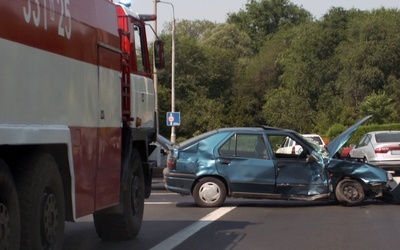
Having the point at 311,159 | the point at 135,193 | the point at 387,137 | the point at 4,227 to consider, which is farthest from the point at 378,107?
the point at 4,227

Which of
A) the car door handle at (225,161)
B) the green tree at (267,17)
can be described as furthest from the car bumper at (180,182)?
the green tree at (267,17)

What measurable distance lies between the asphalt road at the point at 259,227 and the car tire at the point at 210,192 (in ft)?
0.73

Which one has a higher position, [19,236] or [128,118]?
[128,118]

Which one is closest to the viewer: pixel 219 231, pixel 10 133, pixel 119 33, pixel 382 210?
pixel 10 133

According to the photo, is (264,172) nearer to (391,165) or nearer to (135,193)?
(135,193)

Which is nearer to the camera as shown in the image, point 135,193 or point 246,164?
point 135,193

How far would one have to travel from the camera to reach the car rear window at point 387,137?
27.7 metres

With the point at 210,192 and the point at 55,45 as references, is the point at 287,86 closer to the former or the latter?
the point at 210,192

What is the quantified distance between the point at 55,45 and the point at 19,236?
1.81 metres

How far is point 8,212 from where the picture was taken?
702 cm

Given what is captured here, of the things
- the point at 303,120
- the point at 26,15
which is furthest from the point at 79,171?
the point at 303,120

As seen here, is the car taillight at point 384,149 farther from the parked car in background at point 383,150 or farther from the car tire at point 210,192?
the car tire at point 210,192

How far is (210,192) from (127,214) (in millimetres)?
5041

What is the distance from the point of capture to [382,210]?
15.6 metres
